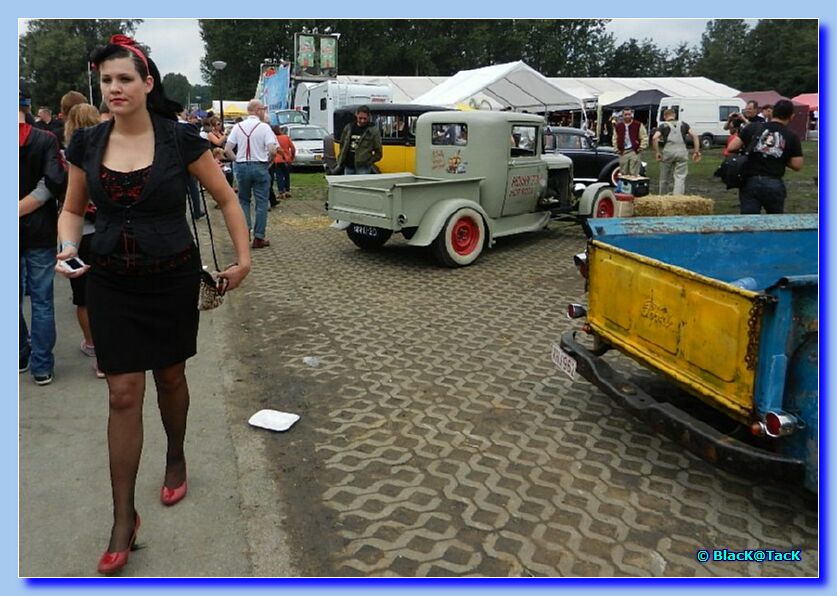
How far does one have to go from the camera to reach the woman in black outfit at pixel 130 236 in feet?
8.20

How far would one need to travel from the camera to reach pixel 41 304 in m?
4.27

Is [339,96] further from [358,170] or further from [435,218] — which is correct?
[435,218]

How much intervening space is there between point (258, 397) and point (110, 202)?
2048mm

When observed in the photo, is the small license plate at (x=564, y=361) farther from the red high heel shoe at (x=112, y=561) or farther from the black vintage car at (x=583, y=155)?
the black vintage car at (x=583, y=155)

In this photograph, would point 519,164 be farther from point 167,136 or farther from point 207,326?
point 167,136

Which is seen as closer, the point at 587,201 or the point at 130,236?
the point at 130,236

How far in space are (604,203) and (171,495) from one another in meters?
8.43

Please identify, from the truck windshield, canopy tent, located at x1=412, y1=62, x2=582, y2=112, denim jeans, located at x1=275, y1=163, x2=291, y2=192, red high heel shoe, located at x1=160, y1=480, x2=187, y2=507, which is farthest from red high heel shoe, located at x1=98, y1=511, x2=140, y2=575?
the truck windshield

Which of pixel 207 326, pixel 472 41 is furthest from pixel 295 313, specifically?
pixel 472 41

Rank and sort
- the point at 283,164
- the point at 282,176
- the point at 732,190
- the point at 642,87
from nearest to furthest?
the point at 283,164
the point at 282,176
the point at 732,190
the point at 642,87

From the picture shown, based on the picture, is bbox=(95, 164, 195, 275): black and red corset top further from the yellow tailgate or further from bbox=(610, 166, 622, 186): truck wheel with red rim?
bbox=(610, 166, 622, 186): truck wheel with red rim

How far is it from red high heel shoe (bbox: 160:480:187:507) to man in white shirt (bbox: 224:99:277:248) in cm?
601

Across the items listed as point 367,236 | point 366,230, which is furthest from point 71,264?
point 367,236

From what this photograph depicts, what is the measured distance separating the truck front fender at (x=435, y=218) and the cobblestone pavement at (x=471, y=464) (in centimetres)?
159
